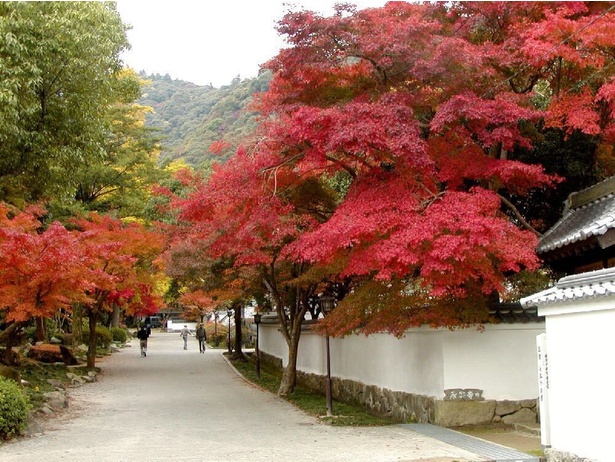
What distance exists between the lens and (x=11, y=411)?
12.0 meters

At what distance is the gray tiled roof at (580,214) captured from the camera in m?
11.9

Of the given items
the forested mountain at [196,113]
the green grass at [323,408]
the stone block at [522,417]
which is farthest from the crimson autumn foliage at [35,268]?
the forested mountain at [196,113]

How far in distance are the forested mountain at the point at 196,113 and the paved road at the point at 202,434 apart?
27.8m

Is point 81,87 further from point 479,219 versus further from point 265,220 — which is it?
point 479,219

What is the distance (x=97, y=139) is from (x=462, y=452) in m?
10.9

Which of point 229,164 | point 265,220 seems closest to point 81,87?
point 229,164

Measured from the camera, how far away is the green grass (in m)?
14.6

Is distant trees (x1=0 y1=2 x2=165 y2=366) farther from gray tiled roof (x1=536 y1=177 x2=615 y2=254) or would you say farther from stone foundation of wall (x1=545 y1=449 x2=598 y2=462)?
stone foundation of wall (x1=545 y1=449 x2=598 y2=462)

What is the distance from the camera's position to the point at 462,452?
414 inches

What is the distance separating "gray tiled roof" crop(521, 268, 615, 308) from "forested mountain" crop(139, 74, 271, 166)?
1458 inches

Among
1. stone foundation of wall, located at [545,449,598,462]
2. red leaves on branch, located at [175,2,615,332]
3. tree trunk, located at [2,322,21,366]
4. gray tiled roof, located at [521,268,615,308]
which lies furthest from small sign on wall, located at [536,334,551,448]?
tree trunk, located at [2,322,21,366]

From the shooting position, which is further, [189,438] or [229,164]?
[229,164]

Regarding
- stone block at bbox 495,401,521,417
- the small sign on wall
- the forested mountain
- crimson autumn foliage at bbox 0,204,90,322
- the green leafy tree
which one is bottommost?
stone block at bbox 495,401,521,417

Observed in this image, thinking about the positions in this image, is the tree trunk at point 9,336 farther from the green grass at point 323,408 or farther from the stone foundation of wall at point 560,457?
the stone foundation of wall at point 560,457
